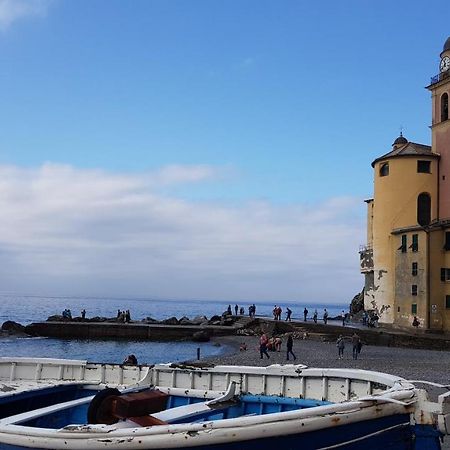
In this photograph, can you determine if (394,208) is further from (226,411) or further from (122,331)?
(226,411)

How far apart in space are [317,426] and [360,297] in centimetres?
8195

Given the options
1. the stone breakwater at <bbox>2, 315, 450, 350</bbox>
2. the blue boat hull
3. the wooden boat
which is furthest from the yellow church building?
the blue boat hull

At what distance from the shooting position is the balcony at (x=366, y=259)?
192ft

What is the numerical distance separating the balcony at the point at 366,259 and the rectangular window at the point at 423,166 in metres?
12.1

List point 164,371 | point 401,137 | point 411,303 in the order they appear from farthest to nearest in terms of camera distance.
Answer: point 401,137 < point 411,303 < point 164,371

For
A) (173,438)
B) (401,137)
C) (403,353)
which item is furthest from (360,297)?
(173,438)

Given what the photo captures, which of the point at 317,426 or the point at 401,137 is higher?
the point at 401,137

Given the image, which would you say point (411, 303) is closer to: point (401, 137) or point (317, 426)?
point (401, 137)

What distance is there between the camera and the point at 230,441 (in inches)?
235

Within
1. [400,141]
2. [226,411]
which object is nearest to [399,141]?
[400,141]

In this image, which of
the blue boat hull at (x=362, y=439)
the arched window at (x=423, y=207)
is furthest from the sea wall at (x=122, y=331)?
the blue boat hull at (x=362, y=439)

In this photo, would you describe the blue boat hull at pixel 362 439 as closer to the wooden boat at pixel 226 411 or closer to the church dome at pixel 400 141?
the wooden boat at pixel 226 411

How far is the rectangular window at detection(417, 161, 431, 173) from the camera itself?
49.0 meters

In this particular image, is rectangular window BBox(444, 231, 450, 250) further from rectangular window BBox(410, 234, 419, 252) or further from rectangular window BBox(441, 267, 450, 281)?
rectangular window BBox(410, 234, 419, 252)
